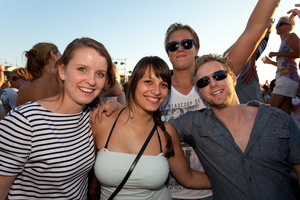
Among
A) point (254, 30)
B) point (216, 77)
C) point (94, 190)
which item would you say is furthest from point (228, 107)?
point (94, 190)

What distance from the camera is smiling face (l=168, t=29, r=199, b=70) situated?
313cm

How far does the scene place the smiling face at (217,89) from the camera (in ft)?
7.25

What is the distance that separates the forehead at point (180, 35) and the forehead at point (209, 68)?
100cm

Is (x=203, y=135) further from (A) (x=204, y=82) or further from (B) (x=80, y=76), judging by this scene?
(B) (x=80, y=76)

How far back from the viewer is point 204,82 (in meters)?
2.30

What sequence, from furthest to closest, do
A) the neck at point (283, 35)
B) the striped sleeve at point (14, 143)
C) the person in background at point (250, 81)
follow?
1. the neck at point (283, 35)
2. the person in background at point (250, 81)
3. the striped sleeve at point (14, 143)

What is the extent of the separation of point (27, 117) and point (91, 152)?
74 centimetres

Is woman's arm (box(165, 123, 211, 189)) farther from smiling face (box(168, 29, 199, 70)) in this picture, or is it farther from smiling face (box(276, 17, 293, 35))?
smiling face (box(276, 17, 293, 35))

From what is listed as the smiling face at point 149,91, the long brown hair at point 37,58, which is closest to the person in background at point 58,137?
the smiling face at point 149,91

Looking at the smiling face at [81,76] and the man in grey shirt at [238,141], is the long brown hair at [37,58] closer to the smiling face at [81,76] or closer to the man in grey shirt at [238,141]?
the smiling face at [81,76]

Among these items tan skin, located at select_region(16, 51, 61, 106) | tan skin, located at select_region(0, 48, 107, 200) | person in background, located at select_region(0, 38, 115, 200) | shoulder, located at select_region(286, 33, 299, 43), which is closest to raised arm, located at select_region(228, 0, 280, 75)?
person in background, located at select_region(0, 38, 115, 200)

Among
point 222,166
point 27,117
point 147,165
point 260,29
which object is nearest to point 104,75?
point 27,117

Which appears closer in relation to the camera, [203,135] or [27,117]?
[27,117]

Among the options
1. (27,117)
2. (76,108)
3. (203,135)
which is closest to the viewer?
(27,117)
